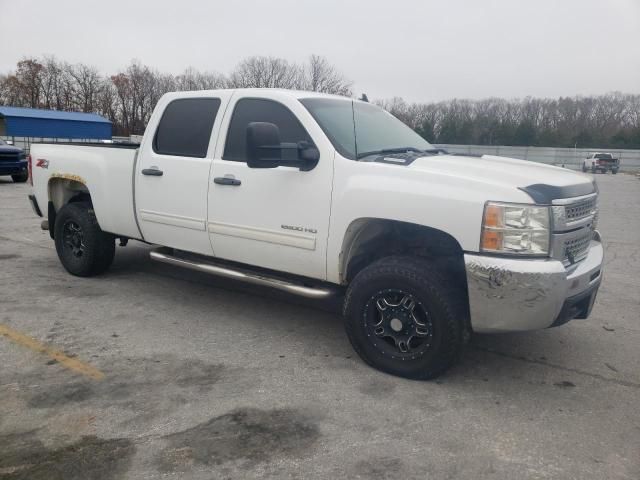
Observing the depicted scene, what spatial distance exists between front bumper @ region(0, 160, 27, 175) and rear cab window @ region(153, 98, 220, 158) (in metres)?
14.9

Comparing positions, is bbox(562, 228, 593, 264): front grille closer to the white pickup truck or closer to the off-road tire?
the white pickup truck

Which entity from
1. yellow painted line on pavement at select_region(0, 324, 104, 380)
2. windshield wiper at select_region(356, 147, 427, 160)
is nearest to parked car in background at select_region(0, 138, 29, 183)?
yellow painted line on pavement at select_region(0, 324, 104, 380)

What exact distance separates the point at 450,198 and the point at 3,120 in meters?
40.5

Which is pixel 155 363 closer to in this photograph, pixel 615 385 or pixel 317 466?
pixel 317 466

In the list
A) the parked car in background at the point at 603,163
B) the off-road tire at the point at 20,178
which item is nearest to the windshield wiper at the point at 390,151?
the off-road tire at the point at 20,178

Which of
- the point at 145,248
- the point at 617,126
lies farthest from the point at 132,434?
the point at 617,126

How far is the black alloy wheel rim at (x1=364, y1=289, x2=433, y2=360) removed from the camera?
12.0 feet

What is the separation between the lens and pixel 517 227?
3.30 meters

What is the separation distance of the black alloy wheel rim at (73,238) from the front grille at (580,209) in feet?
15.6

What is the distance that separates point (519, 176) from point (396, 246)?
3.26 ft

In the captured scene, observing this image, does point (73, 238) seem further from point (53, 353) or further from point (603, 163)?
point (603, 163)

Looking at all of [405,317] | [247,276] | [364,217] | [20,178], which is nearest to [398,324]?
[405,317]

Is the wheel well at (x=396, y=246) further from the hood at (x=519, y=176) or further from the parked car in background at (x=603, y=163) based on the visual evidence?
the parked car in background at (x=603, y=163)

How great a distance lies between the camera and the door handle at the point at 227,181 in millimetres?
4398
